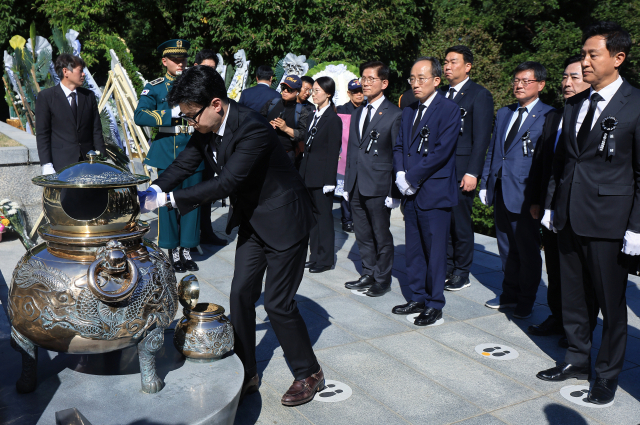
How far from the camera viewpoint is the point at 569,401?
3.54 meters

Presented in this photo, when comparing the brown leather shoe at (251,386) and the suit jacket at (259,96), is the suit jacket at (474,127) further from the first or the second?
the brown leather shoe at (251,386)

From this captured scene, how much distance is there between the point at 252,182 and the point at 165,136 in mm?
3119

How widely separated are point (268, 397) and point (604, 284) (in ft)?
7.08

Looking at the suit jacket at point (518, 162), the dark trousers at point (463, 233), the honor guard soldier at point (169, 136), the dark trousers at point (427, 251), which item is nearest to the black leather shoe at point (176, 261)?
the honor guard soldier at point (169, 136)

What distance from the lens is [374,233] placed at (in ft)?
18.2

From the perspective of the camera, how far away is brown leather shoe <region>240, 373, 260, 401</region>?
133 inches

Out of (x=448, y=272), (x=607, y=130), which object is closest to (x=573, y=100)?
(x=607, y=130)

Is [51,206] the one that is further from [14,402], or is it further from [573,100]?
[573,100]

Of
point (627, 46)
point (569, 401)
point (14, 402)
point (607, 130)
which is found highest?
point (627, 46)

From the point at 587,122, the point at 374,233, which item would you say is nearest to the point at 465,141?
the point at 374,233

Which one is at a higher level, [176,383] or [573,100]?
[573,100]

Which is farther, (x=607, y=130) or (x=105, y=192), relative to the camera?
(x=607, y=130)

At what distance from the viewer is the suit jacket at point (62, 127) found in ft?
18.8

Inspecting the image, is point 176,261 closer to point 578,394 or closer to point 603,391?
point 578,394
